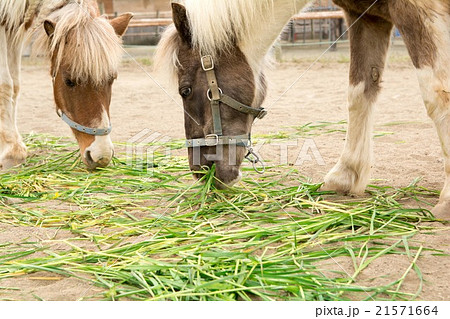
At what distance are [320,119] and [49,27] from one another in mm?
2992

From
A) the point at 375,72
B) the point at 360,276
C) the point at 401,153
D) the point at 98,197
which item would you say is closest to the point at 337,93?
the point at 401,153

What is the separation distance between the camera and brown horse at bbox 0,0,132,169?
11.9ft

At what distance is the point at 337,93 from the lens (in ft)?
24.2

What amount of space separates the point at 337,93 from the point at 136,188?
4.58 meters

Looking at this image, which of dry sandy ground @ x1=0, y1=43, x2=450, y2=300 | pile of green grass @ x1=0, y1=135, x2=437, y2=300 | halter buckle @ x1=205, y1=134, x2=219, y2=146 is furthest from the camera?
halter buckle @ x1=205, y1=134, x2=219, y2=146

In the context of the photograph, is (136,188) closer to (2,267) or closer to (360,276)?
(2,267)

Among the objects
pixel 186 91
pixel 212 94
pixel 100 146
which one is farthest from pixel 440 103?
pixel 100 146

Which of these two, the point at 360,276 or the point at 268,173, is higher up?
the point at 360,276

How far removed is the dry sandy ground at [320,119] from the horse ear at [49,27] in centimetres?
71

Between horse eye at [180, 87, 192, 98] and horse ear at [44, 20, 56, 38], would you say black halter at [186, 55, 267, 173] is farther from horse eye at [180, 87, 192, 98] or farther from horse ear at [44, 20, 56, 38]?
horse ear at [44, 20, 56, 38]

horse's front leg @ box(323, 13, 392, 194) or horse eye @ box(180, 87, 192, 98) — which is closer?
horse eye @ box(180, 87, 192, 98)

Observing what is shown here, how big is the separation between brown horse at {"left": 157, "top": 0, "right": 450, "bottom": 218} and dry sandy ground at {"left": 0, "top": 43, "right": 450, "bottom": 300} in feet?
0.91

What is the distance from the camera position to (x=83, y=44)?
3.61 m

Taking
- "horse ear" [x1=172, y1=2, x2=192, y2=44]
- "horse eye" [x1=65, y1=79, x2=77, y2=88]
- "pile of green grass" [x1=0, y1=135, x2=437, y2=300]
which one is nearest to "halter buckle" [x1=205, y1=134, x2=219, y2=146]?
"pile of green grass" [x1=0, y1=135, x2=437, y2=300]
